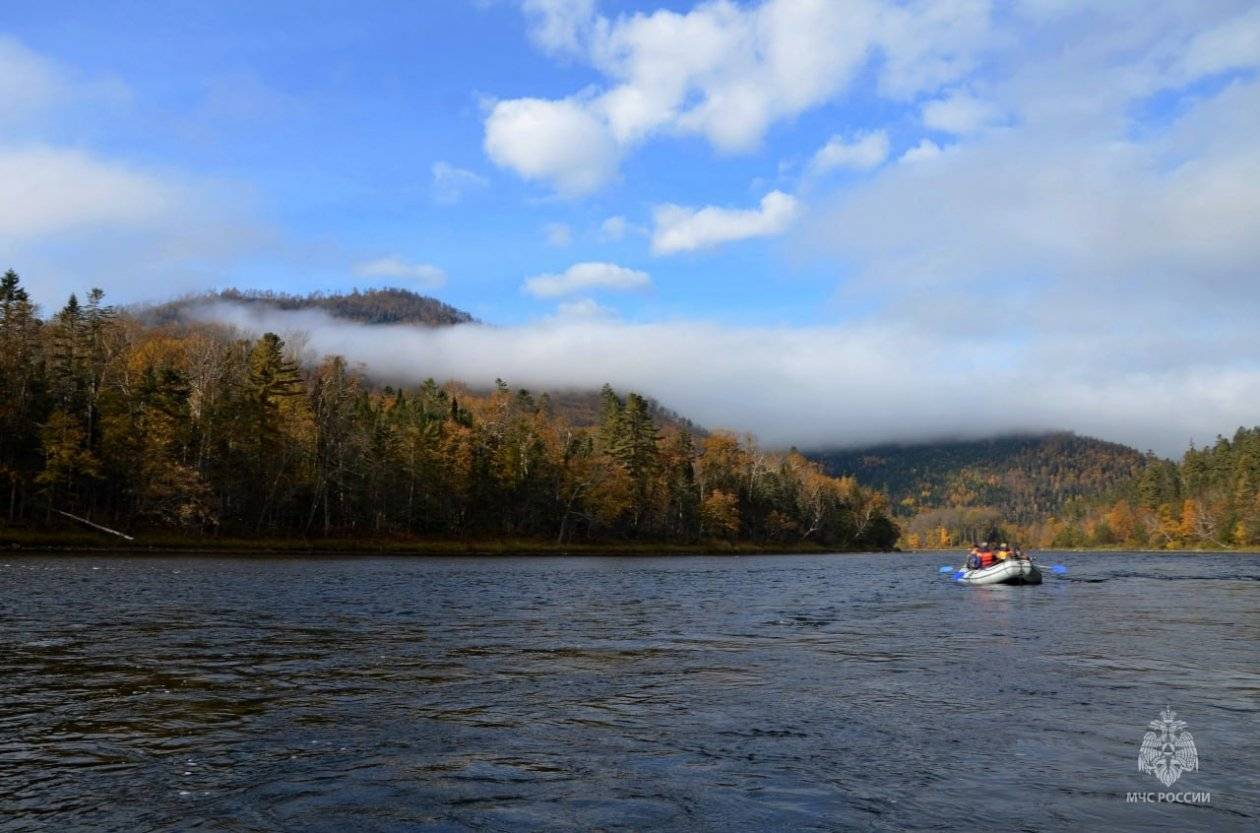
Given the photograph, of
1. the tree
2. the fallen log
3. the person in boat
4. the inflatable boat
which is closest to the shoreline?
the fallen log

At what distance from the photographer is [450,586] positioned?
5050 centimetres

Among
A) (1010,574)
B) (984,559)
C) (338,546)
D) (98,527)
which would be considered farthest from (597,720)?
(338,546)

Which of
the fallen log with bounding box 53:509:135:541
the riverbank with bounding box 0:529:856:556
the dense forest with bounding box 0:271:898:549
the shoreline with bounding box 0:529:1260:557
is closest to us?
the shoreline with bounding box 0:529:1260:557

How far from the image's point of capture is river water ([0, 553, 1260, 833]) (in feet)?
35.4

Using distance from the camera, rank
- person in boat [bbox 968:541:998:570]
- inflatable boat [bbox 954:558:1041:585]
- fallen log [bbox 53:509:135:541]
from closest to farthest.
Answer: inflatable boat [bbox 954:558:1041:585], person in boat [bbox 968:541:998:570], fallen log [bbox 53:509:135:541]

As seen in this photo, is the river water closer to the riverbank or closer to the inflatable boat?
the inflatable boat

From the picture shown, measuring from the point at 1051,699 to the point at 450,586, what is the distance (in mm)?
37543

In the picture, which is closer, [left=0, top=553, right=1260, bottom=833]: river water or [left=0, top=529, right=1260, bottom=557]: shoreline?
[left=0, top=553, right=1260, bottom=833]: river water

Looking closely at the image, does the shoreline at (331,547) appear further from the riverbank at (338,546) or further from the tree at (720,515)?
the tree at (720,515)

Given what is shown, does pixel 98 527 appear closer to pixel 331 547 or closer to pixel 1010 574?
pixel 331 547

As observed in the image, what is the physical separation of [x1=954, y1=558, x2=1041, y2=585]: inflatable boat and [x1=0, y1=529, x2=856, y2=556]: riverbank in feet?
198

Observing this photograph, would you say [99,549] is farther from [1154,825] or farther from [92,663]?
[1154,825]

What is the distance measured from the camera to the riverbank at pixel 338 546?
73688 mm

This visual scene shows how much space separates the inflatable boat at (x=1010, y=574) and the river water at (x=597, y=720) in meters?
26.5
